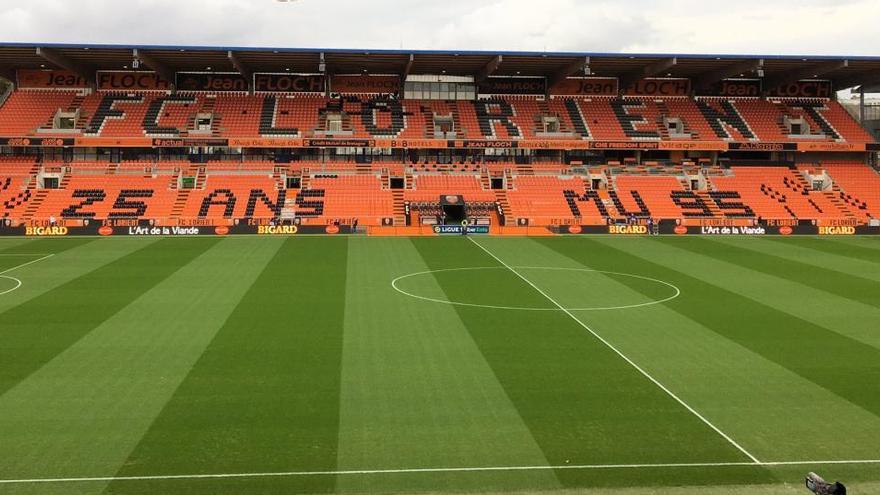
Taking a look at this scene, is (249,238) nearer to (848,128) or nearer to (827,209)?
(827,209)

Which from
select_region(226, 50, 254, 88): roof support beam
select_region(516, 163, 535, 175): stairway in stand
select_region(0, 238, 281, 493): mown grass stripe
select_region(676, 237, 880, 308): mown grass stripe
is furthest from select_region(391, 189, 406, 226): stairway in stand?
select_region(0, 238, 281, 493): mown grass stripe

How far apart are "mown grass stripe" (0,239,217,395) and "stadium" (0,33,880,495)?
0.62 feet

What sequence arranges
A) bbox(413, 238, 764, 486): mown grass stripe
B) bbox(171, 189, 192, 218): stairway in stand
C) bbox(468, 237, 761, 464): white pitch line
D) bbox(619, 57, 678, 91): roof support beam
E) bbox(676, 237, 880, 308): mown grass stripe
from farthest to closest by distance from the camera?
bbox(619, 57, 678, 91): roof support beam → bbox(171, 189, 192, 218): stairway in stand → bbox(676, 237, 880, 308): mown grass stripe → bbox(468, 237, 761, 464): white pitch line → bbox(413, 238, 764, 486): mown grass stripe

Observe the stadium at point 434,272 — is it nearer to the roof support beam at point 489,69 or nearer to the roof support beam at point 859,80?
the roof support beam at point 859,80

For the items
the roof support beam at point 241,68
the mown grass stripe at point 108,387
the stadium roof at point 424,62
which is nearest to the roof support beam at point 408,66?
the stadium roof at point 424,62

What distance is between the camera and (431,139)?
5853 centimetres

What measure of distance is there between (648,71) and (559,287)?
123 ft

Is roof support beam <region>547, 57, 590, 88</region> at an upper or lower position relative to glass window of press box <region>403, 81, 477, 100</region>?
upper

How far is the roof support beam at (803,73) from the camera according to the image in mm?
57812

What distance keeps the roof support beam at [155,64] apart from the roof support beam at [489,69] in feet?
81.8

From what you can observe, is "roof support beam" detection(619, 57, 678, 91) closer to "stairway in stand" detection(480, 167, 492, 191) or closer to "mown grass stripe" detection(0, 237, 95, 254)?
"stairway in stand" detection(480, 167, 492, 191)

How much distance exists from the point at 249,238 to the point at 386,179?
15327 millimetres

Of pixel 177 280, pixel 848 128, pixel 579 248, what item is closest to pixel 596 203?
pixel 579 248

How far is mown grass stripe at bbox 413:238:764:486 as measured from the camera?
12.5m
